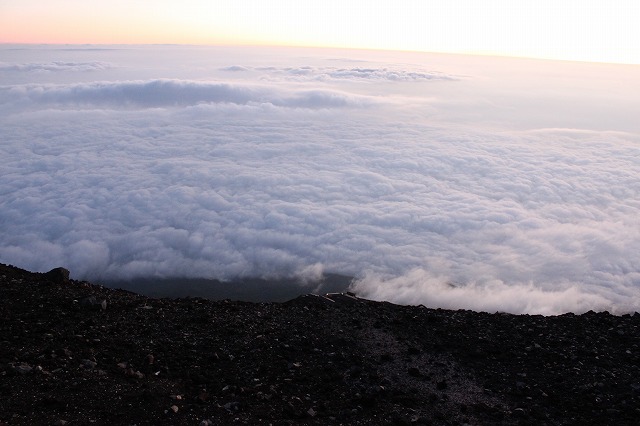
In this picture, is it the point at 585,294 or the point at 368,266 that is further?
the point at 368,266

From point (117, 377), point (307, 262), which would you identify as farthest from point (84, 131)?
point (117, 377)

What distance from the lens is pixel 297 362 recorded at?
8.68 metres

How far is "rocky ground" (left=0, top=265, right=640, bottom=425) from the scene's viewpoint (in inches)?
281

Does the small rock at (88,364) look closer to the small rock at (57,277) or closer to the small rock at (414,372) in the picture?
the small rock at (57,277)

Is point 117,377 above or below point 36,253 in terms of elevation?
above

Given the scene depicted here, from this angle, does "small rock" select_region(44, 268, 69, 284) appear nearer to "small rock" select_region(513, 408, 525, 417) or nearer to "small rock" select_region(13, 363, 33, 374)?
"small rock" select_region(13, 363, 33, 374)

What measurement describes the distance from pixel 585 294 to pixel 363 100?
6065 cm

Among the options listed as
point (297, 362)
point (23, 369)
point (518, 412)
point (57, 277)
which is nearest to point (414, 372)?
point (518, 412)

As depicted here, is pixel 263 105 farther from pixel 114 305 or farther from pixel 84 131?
pixel 114 305

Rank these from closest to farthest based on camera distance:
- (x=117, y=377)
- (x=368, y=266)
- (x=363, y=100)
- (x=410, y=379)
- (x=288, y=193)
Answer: (x=117, y=377)
(x=410, y=379)
(x=368, y=266)
(x=288, y=193)
(x=363, y=100)

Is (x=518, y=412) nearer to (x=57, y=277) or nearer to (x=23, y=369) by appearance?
(x=23, y=369)

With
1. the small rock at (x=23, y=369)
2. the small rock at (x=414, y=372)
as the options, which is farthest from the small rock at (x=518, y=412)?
the small rock at (x=23, y=369)

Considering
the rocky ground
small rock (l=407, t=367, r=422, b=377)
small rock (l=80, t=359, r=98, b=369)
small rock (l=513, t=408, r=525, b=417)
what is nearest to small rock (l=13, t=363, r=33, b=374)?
the rocky ground

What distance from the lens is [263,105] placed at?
6381 centimetres
